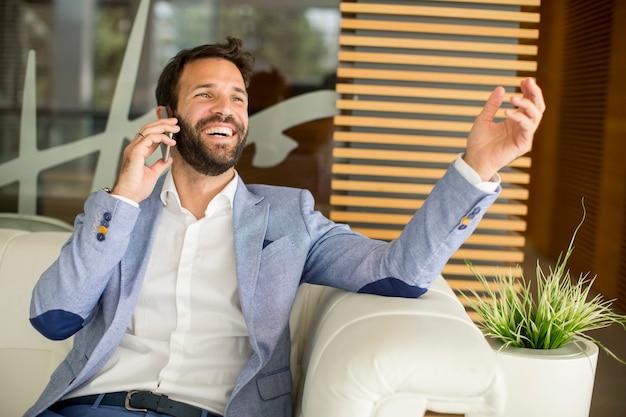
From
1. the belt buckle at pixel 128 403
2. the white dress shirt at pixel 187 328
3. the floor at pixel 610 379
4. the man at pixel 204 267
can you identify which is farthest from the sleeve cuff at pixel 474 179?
the floor at pixel 610 379

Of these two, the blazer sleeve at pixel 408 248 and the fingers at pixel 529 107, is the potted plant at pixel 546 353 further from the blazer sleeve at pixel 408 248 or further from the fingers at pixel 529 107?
the fingers at pixel 529 107

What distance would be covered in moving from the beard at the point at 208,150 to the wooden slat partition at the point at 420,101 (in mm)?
1454

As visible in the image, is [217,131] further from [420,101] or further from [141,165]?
[420,101]

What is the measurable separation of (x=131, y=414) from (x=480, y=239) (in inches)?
84.9

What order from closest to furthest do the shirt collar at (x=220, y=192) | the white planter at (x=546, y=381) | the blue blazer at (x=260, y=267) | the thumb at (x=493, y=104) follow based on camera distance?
the thumb at (x=493, y=104) < the blue blazer at (x=260, y=267) < the shirt collar at (x=220, y=192) < the white planter at (x=546, y=381)

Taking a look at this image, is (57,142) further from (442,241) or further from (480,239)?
(442,241)

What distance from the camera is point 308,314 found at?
2.49 metres

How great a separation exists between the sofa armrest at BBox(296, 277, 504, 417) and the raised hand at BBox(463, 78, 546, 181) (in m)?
0.40

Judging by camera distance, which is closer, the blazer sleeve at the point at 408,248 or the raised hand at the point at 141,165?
the blazer sleeve at the point at 408,248

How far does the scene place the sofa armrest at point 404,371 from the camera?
1.72 m

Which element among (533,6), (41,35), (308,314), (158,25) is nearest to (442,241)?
(308,314)

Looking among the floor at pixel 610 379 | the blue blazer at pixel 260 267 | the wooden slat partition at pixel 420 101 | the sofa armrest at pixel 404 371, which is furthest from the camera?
the floor at pixel 610 379

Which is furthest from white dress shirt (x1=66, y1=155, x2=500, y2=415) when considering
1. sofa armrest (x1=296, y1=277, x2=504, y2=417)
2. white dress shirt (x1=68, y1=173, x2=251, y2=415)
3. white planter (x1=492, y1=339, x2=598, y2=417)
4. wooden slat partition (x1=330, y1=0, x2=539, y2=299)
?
wooden slat partition (x1=330, y1=0, x2=539, y2=299)

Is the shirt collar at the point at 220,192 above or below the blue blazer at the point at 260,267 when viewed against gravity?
above
